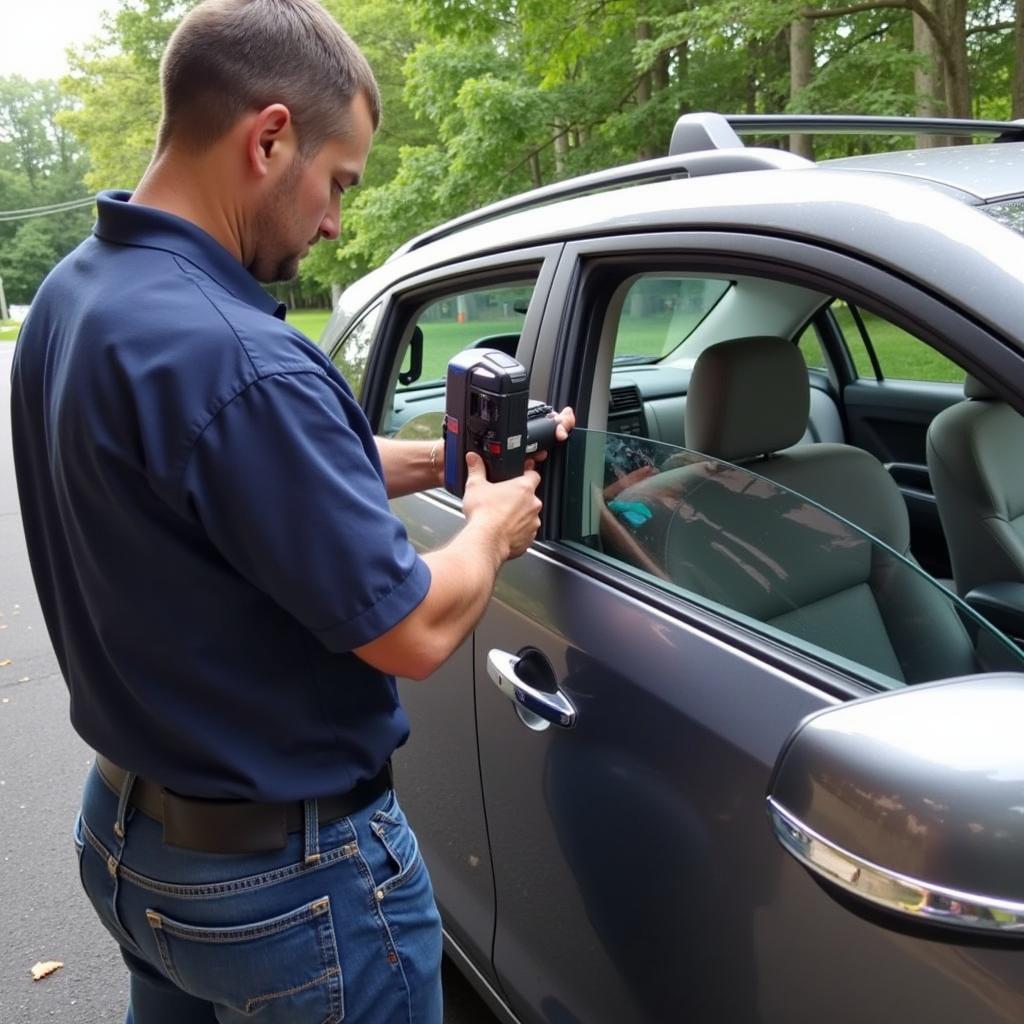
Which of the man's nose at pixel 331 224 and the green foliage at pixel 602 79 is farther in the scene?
the green foliage at pixel 602 79

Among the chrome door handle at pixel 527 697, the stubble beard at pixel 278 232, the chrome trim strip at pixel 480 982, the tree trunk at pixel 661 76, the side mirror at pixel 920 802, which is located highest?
the tree trunk at pixel 661 76

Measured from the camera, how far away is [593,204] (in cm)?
176

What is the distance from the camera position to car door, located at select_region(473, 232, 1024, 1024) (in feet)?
3.74

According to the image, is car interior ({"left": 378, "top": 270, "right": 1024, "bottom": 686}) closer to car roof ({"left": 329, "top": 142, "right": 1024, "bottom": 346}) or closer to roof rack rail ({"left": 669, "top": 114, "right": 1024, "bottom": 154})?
car roof ({"left": 329, "top": 142, "right": 1024, "bottom": 346})

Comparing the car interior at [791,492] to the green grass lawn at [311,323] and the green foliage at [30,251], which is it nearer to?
the green grass lawn at [311,323]

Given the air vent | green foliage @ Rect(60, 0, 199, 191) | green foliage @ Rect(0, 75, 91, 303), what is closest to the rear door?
the air vent

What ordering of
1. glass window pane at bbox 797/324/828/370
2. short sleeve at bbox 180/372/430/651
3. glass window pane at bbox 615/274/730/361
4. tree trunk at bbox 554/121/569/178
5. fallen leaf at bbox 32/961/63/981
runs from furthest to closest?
tree trunk at bbox 554/121/569/178
glass window pane at bbox 797/324/828/370
glass window pane at bbox 615/274/730/361
fallen leaf at bbox 32/961/63/981
short sleeve at bbox 180/372/430/651

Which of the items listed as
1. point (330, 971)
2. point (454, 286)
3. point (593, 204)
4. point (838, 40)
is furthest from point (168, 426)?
point (838, 40)

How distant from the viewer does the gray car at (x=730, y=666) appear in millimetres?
909

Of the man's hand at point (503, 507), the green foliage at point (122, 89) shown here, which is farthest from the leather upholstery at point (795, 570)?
the green foliage at point (122, 89)

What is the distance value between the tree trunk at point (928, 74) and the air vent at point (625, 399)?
220 inches

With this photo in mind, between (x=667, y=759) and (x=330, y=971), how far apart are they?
20.4 inches

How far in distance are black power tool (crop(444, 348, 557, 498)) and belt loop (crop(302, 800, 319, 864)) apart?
55cm

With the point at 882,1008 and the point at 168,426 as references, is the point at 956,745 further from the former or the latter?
the point at 168,426
